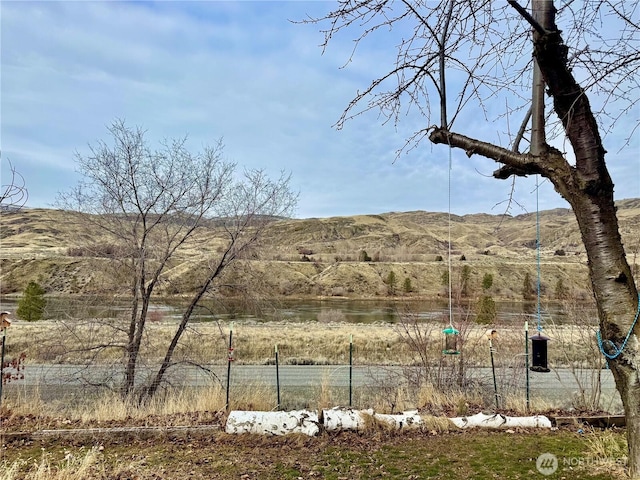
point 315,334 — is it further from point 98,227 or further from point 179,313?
point 98,227

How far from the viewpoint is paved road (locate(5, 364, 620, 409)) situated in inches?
316

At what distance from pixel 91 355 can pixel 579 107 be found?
8181 mm

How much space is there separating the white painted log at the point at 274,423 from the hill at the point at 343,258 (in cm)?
285

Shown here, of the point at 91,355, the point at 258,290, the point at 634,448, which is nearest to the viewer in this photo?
the point at 634,448

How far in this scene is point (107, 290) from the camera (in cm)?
780

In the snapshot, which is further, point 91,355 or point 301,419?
point 91,355

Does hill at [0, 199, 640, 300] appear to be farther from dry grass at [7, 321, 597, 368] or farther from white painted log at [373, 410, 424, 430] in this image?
white painted log at [373, 410, 424, 430]

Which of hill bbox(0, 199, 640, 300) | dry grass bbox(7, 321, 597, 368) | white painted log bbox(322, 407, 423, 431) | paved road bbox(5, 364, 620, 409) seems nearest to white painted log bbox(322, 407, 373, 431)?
white painted log bbox(322, 407, 423, 431)

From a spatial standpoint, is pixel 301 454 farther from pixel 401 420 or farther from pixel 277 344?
pixel 277 344

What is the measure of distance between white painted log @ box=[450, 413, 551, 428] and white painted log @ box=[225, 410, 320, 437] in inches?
81.5

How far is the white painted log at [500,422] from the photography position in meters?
6.04

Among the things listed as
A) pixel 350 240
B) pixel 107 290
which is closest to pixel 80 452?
pixel 107 290

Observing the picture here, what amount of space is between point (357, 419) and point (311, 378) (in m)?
7.66

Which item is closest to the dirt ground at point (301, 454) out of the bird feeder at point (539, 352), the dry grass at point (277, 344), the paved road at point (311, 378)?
the bird feeder at point (539, 352)
